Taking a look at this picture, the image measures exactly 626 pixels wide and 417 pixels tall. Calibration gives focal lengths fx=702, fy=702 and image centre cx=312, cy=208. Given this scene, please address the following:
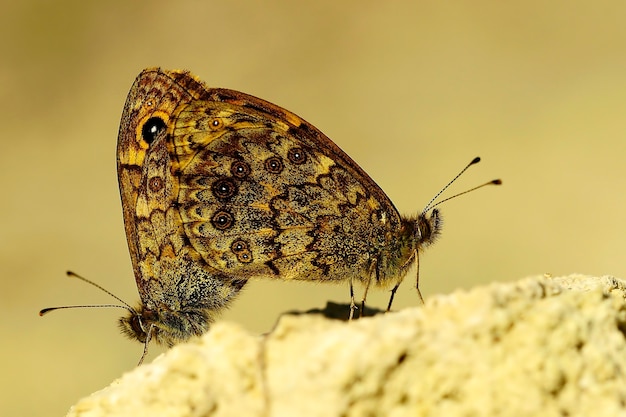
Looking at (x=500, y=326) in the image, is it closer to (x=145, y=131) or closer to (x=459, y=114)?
(x=145, y=131)

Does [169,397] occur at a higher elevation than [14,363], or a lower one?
lower

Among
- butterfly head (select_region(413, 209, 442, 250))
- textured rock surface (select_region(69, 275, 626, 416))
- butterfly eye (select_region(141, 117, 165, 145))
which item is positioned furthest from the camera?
butterfly eye (select_region(141, 117, 165, 145))

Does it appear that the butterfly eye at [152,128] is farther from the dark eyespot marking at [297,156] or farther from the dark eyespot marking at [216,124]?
the dark eyespot marking at [297,156]

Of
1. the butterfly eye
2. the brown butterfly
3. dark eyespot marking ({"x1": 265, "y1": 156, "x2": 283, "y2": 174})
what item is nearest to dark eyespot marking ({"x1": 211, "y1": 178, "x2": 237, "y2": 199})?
the brown butterfly

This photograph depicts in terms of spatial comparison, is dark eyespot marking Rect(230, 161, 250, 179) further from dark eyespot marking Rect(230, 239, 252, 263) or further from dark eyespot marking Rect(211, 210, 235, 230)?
dark eyespot marking Rect(230, 239, 252, 263)

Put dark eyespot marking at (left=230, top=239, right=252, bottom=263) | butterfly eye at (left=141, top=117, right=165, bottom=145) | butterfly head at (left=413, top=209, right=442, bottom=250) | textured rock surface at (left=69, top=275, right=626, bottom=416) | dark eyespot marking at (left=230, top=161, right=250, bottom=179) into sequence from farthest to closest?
butterfly eye at (left=141, top=117, right=165, bottom=145) → dark eyespot marking at (left=230, top=161, right=250, bottom=179) → dark eyespot marking at (left=230, top=239, right=252, bottom=263) → butterfly head at (left=413, top=209, right=442, bottom=250) → textured rock surface at (left=69, top=275, right=626, bottom=416)

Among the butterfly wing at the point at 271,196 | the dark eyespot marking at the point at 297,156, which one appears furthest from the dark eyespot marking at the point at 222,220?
the dark eyespot marking at the point at 297,156

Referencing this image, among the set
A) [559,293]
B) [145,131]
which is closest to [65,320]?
[145,131]
